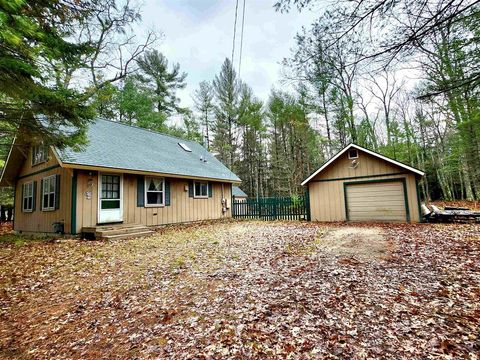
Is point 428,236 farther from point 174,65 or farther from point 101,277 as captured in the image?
point 174,65

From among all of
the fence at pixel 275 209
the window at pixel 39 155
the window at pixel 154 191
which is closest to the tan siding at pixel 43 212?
the window at pixel 39 155

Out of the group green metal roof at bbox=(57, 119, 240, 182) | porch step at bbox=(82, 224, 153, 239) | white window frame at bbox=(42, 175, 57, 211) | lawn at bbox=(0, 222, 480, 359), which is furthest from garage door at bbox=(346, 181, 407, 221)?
white window frame at bbox=(42, 175, 57, 211)

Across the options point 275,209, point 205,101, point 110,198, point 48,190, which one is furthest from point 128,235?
point 205,101

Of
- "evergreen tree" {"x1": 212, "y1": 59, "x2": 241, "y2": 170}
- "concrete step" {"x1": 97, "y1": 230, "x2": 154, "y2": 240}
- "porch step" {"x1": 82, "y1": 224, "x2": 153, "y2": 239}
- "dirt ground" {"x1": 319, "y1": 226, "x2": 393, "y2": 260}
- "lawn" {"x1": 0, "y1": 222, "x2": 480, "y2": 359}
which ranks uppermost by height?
"evergreen tree" {"x1": 212, "y1": 59, "x2": 241, "y2": 170}

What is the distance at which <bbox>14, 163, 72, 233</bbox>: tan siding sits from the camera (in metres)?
9.15

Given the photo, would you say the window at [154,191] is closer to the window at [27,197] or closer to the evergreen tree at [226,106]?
the window at [27,197]

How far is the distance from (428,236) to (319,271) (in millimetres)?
4941

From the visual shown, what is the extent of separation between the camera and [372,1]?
11.9 ft

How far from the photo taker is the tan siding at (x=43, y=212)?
9.15 meters

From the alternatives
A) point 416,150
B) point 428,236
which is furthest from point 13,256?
point 416,150

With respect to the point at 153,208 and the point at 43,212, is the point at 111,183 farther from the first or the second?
the point at 43,212

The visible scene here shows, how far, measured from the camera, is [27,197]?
11.9 metres

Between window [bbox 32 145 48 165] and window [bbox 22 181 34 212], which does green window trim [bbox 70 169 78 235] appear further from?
window [bbox 22 181 34 212]

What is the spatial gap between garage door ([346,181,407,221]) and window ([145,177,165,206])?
9148 millimetres
